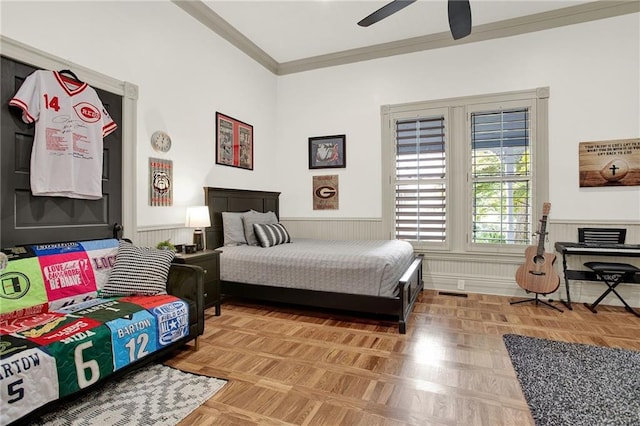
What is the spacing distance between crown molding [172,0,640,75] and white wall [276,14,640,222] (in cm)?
8

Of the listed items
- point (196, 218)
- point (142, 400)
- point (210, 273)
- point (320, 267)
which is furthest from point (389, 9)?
point (142, 400)

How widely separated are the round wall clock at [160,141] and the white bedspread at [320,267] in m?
1.24

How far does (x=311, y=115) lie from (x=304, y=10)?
1593 millimetres

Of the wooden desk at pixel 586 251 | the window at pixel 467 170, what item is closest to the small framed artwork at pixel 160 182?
the window at pixel 467 170

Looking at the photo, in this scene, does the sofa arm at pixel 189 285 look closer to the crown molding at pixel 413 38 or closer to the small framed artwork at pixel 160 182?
the small framed artwork at pixel 160 182

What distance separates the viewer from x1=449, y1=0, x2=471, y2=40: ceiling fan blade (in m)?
2.46

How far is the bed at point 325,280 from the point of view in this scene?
3.13 metres

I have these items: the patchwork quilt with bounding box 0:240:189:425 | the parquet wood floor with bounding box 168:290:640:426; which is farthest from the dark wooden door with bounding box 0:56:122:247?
the parquet wood floor with bounding box 168:290:640:426

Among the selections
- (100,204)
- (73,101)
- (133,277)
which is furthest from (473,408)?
(73,101)

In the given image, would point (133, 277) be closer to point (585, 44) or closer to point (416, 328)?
point (416, 328)

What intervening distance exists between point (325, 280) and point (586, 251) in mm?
2738

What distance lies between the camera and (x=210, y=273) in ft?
11.2

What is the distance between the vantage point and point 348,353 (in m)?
2.60

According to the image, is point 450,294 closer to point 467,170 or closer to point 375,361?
point 467,170
